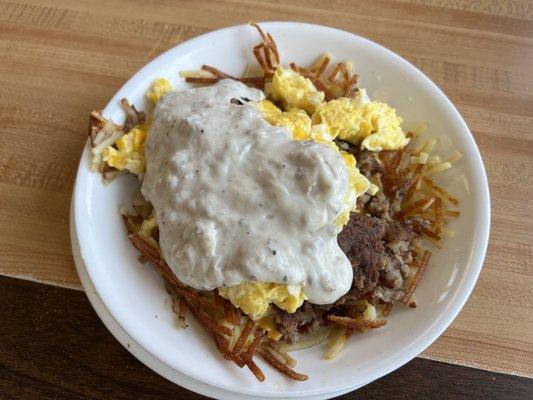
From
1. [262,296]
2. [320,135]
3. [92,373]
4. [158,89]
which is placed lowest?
[92,373]

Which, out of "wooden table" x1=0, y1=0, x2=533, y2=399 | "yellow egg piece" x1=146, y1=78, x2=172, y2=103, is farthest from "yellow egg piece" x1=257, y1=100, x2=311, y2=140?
"wooden table" x1=0, y1=0, x2=533, y2=399

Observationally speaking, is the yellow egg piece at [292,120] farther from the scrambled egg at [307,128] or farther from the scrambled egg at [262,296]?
the scrambled egg at [262,296]

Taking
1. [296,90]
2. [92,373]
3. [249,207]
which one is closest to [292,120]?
[296,90]

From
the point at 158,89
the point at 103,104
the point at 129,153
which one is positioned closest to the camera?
the point at 129,153

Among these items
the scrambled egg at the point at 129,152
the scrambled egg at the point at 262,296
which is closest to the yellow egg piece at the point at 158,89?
the scrambled egg at the point at 129,152

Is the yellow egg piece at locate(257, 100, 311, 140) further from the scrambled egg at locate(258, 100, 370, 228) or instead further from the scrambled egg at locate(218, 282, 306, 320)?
the scrambled egg at locate(218, 282, 306, 320)

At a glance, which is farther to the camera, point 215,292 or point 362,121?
point 362,121

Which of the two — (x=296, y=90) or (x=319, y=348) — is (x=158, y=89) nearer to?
(x=296, y=90)
